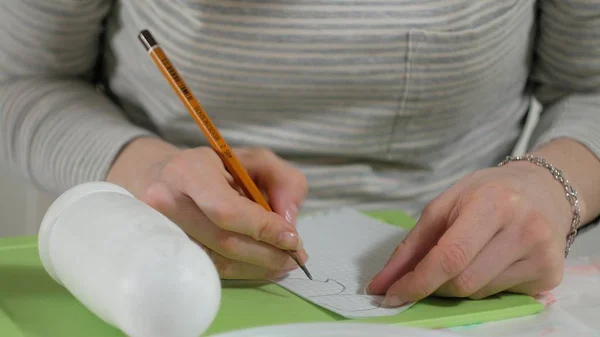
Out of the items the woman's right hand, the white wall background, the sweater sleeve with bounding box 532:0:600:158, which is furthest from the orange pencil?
A: the white wall background

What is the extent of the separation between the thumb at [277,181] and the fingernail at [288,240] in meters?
0.04

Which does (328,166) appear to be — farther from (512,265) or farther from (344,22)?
(512,265)

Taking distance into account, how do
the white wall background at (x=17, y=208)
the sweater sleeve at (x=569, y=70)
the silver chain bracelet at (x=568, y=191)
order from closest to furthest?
the silver chain bracelet at (x=568, y=191) → the sweater sleeve at (x=569, y=70) → the white wall background at (x=17, y=208)

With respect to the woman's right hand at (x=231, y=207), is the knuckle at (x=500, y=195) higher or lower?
lower

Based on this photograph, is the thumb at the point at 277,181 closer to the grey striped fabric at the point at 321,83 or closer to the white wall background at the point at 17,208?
the grey striped fabric at the point at 321,83

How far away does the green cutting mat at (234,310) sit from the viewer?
1.30 feet

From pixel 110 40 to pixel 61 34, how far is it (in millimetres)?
50

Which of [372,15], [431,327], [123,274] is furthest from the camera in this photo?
[372,15]

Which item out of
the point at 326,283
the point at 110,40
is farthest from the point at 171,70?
the point at 110,40

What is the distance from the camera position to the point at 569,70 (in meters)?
0.69

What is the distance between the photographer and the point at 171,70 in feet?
1.52

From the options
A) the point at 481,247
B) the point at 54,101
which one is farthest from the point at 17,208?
the point at 481,247

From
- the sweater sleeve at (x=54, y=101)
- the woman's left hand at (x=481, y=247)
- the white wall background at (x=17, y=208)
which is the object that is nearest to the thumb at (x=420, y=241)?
the woman's left hand at (x=481, y=247)

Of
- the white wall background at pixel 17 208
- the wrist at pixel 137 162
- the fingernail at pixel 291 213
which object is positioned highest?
the wrist at pixel 137 162
